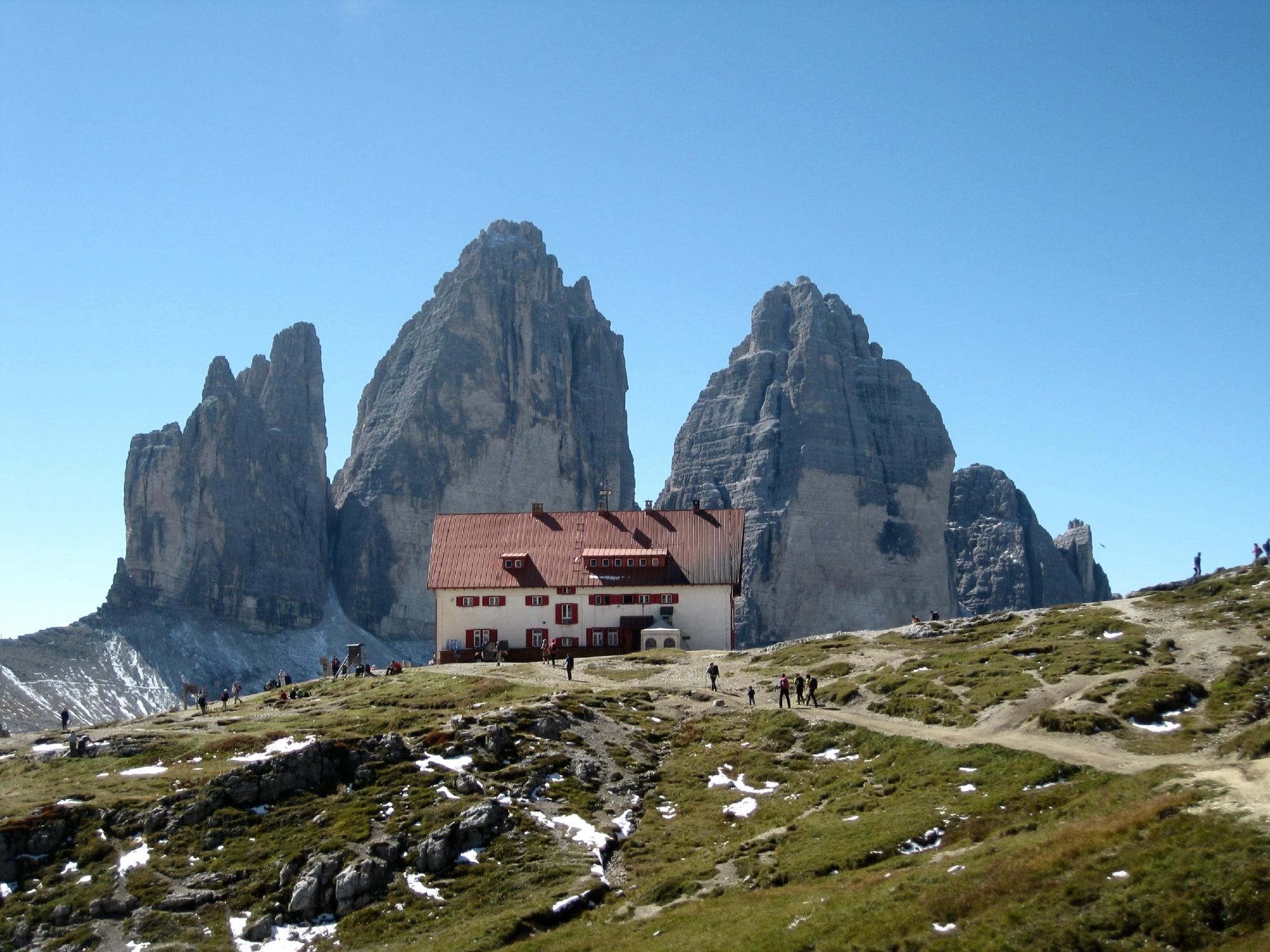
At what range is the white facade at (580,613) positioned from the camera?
8856 cm

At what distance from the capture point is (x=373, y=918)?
124 feet

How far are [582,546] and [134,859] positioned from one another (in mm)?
53003

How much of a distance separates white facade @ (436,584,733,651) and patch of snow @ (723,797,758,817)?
44.2 meters

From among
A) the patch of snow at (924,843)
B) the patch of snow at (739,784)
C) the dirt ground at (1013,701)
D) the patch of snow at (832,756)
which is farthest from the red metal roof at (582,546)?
the patch of snow at (924,843)

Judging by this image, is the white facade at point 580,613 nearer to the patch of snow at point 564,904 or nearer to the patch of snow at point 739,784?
the patch of snow at point 739,784

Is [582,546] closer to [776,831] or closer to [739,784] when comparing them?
[739,784]

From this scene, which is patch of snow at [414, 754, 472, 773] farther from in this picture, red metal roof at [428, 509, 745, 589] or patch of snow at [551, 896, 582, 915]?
red metal roof at [428, 509, 745, 589]

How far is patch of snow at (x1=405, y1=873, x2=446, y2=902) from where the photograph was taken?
127 ft

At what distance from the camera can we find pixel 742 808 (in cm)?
4322

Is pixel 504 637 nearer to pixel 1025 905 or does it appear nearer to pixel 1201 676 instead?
pixel 1201 676

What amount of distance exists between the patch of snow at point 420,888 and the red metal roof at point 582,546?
4915 centimetres

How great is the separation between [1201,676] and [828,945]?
2927 centimetres

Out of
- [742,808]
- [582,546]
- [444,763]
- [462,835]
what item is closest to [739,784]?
[742,808]

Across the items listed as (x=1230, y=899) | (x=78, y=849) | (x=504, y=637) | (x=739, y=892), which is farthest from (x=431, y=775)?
(x=504, y=637)
